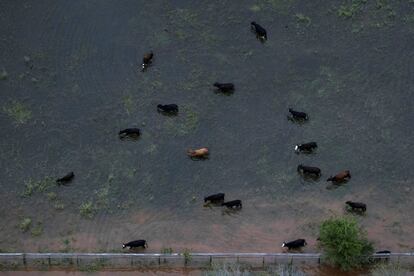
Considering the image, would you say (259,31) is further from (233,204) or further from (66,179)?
(66,179)

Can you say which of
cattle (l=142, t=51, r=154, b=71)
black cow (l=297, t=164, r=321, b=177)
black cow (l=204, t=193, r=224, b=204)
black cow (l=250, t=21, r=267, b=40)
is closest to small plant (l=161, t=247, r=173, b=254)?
black cow (l=204, t=193, r=224, b=204)

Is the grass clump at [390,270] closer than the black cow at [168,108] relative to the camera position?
Yes

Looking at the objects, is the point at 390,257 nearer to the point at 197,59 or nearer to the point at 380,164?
the point at 380,164

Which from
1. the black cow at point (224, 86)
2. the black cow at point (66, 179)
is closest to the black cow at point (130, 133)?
the black cow at point (66, 179)

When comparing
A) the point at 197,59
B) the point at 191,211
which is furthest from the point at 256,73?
the point at 191,211

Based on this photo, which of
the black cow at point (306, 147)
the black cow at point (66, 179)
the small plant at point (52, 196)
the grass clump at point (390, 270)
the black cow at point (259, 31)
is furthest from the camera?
the black cow at point (259, 31)

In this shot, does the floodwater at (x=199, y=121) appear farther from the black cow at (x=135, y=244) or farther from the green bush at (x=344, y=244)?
the green bush at (x=344, y=244)
